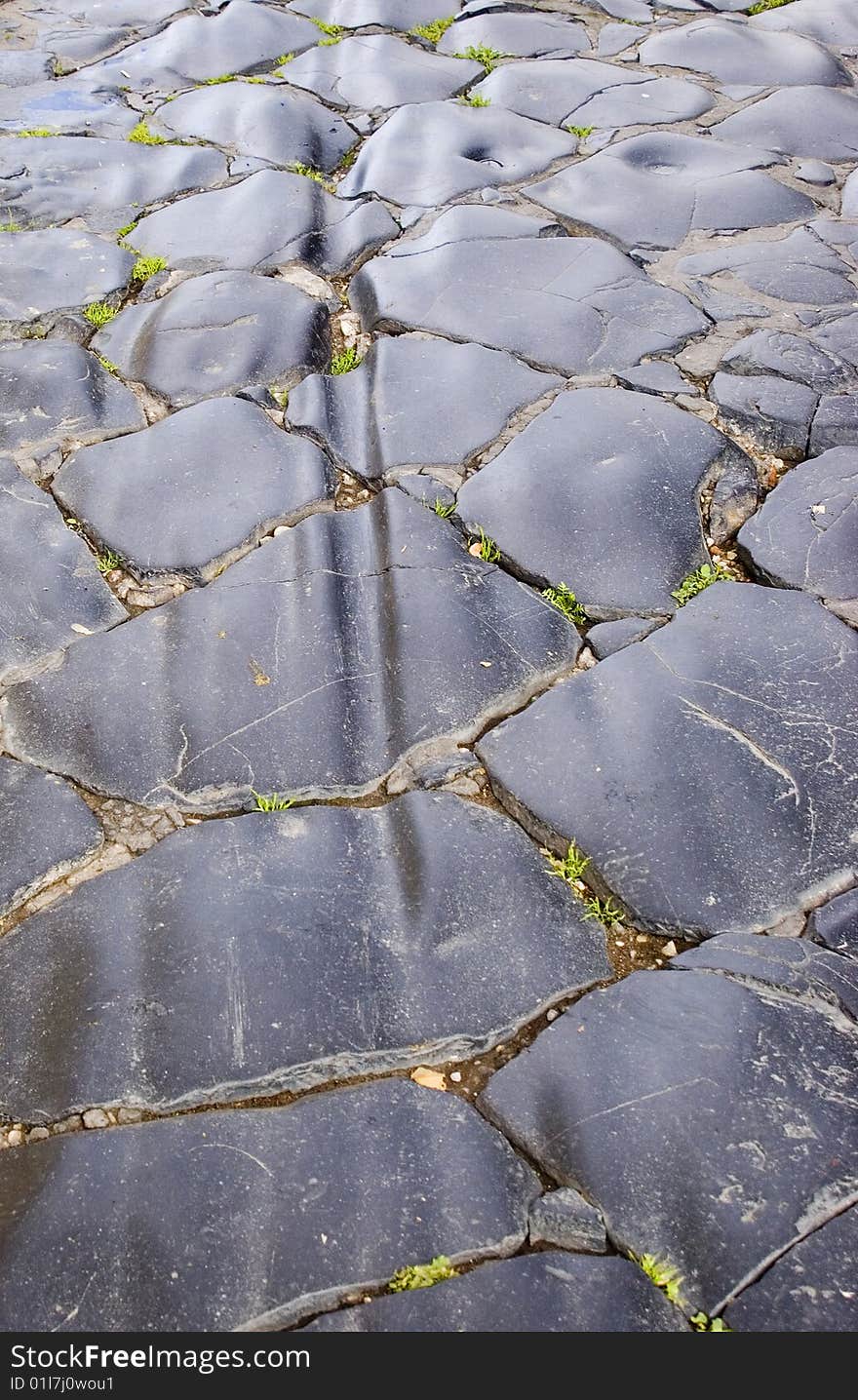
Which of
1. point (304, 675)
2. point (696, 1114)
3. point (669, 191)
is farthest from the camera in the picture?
point (669, 191)

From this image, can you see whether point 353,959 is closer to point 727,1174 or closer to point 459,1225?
point 459,1225

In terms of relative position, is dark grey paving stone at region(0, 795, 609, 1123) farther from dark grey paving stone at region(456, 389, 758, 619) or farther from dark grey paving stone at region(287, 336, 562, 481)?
dark grey paving stone at region(287, 336, 562, 481)

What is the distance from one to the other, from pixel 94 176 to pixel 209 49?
1.27 meters

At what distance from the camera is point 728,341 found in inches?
123

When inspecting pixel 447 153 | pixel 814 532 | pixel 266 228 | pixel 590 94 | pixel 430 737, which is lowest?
pixel 430 737

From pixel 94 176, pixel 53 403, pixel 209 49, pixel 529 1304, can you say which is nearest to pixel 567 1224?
pixel 529 1304

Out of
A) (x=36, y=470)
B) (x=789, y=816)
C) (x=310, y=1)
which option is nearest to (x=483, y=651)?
(x=789, y=816)

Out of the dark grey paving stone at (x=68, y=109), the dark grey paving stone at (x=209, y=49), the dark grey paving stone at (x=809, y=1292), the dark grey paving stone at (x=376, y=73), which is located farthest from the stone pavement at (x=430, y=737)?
the dark grey paving stone at (x=209, y=49)

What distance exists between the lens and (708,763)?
6.70ft

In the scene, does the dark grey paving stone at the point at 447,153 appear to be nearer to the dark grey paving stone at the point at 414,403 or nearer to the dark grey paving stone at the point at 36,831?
the dark grey paving stone at the point at 414,403

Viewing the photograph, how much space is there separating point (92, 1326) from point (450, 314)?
108 inches

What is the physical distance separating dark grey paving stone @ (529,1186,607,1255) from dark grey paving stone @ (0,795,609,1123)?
263 mm

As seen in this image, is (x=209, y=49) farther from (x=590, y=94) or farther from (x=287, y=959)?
(x=287, y=959)

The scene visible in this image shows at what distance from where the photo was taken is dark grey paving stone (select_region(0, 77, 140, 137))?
4254mm
